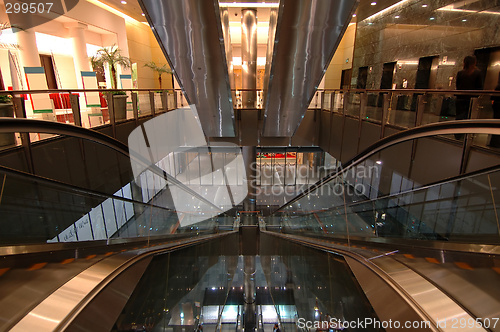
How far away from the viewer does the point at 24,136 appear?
356 cm

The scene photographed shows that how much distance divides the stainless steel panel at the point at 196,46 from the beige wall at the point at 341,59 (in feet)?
49.7

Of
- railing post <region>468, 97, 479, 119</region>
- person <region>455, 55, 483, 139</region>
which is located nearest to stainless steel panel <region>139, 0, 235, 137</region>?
railing post <region>468, 97, 479, 119</region>

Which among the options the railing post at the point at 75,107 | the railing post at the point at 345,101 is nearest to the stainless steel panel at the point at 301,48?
the railing post at the point at 345,101

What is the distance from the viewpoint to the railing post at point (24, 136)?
11.4 feet

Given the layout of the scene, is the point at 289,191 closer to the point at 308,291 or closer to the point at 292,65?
the point at 292,65

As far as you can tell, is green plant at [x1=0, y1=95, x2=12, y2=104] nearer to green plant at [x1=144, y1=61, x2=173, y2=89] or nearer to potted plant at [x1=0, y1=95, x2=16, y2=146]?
potted plant at [x1=0, y1=95, x2=16, y2=146]

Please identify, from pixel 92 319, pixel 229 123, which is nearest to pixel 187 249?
pixel 92 319

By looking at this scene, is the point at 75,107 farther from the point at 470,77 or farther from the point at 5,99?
the point at 470,77

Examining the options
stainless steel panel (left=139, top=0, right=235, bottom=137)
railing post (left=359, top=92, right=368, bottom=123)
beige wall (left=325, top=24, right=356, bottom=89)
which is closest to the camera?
stainless steel panel (left=139, top=0, right=235, bottom=137)

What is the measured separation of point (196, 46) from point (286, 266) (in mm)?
4873

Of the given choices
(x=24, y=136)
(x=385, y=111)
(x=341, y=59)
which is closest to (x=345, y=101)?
(x=385, y=111)

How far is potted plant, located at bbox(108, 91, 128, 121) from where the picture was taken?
5.90 metres

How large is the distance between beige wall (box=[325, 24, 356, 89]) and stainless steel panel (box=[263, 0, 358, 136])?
1388 centimetres

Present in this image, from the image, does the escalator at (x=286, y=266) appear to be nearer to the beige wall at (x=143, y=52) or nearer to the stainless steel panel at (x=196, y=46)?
the stainless steel panel at (x=196, y=46)
